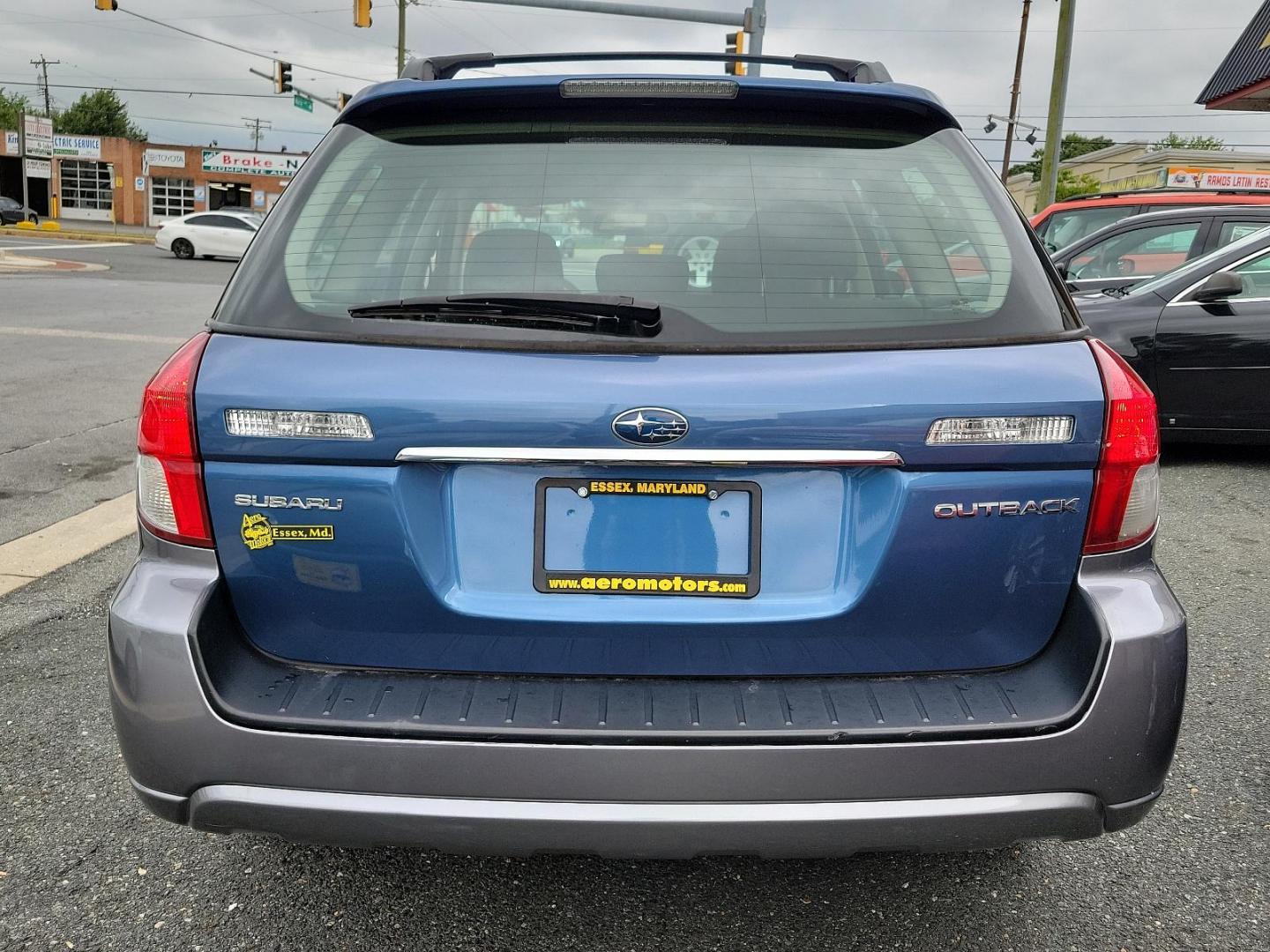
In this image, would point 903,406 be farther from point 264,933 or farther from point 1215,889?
point 264,933

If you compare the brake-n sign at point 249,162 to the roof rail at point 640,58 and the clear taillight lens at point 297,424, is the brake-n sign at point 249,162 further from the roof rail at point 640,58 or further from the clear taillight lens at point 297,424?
the clear taillight lens at point 297,424

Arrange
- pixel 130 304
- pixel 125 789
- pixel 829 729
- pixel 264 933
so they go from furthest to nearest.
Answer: pixel 130 304, pixel 125 789, pixel 264 933, pixel 829 729

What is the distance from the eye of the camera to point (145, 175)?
212ft

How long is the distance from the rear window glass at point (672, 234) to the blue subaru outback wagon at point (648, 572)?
0.05 feet

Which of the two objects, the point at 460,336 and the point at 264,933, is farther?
the point at 264,933

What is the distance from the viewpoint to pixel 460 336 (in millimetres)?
1941

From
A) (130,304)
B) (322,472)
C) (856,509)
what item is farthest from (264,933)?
(130,304)

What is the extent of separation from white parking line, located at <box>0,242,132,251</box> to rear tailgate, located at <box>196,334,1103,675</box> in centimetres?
3000

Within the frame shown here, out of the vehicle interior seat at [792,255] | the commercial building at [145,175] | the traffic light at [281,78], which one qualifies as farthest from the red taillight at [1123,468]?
the commercial building at [145,175]

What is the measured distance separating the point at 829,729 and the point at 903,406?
1.83 feet

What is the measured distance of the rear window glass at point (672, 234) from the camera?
1997 mm

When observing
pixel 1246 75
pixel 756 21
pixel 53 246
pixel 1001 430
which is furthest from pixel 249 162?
pixel 1001 430

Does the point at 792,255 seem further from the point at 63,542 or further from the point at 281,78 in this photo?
the point at 281,78

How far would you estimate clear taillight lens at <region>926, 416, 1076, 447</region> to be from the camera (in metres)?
1.86
